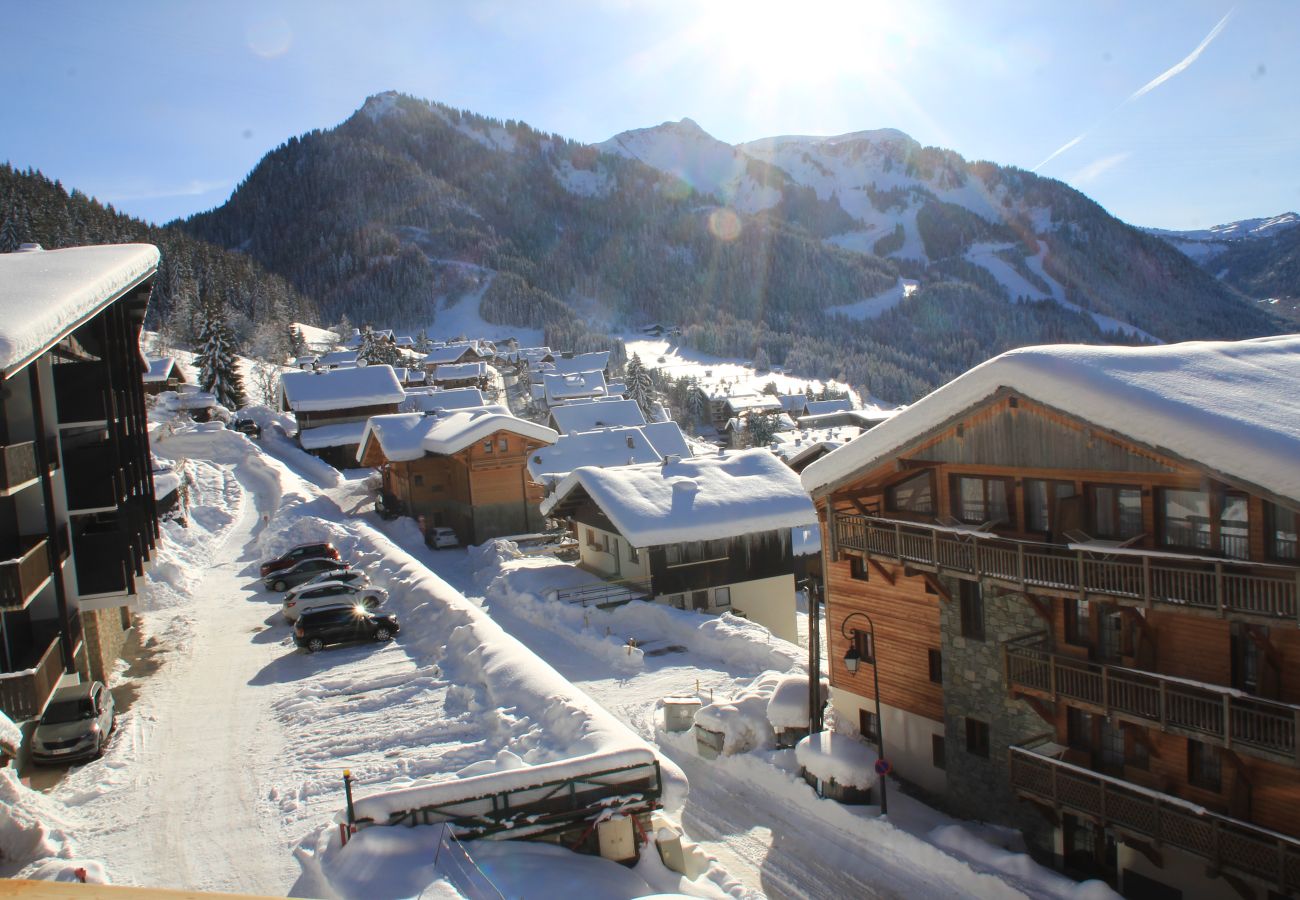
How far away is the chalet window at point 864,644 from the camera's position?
19.0 meters

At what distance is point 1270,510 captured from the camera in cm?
1227

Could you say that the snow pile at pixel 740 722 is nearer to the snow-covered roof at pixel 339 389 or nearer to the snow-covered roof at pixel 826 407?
the snow-covered roof at pixel 339 389

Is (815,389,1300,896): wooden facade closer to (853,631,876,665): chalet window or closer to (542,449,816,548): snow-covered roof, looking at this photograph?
(853,631,876,665): chalet window

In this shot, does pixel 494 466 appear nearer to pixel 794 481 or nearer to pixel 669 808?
pixel 794 481

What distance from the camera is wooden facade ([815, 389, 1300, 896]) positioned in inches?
474

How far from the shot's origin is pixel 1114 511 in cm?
1433

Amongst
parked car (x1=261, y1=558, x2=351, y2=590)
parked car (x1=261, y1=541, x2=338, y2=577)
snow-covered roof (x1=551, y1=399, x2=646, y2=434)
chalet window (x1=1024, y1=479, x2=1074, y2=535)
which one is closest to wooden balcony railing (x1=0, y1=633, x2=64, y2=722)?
chalet window (x1=1024, y1=479, x2=1074, y2=535)

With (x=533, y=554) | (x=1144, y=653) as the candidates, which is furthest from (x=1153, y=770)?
(x=533, y=554)

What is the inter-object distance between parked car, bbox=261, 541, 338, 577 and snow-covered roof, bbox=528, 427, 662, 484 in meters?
11.1

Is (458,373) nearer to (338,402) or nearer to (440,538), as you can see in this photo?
(338,402)

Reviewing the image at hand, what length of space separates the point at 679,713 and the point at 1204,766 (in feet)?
33.7

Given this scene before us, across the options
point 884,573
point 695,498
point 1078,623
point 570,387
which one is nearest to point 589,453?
point 695,498

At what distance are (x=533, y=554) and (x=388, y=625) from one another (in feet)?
50.3

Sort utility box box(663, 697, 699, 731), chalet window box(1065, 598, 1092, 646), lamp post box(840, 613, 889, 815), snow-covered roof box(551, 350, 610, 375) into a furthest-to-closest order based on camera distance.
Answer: snow-covered roof box(551, 350, 610, 375) → utility box box(663, 697, 699, 731) → lamp post box(840, 613, 889, 815) → chalet window box(1065, 598, 1092, 646)
